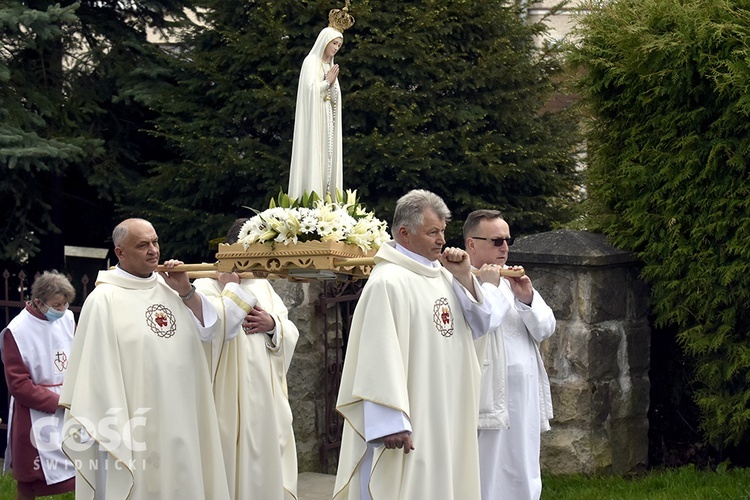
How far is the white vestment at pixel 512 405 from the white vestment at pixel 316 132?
152cm

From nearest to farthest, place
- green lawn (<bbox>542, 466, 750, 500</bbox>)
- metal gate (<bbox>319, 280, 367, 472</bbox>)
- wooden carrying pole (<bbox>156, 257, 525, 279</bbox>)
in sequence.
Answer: wooden carrying pole (<bbox>156, 257, 525, 279</bbox>), green lawn (<bbox>542, 466, 750, 500</bbox>), metal gate (<bbox>319, 280, 367, 472</bbox>)

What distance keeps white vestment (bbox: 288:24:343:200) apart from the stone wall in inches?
61.8

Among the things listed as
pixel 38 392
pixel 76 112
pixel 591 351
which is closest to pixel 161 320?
pixel 38 392

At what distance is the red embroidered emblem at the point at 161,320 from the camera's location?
599 centimetres

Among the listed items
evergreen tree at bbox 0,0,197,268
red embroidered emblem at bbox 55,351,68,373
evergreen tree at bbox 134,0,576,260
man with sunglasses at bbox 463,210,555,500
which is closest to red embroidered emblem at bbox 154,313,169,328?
red embroidered emblem at bbox 55,351,68,373

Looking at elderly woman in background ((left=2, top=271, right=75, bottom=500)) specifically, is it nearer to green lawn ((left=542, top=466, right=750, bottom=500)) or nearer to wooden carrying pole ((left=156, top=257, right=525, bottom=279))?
wooden carrying pole ((left=156, top=257, right=525, bottom=279))

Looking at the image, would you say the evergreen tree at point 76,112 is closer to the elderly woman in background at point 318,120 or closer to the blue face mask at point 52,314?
the blue face mask at point 52,314

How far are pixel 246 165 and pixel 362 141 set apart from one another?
1.17 m

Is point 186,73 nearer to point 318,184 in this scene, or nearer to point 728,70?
point 318,184

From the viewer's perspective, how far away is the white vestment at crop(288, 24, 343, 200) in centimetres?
703

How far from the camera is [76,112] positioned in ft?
39.2

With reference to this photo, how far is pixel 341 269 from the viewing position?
18.7 feet

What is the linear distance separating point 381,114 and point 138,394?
538cm

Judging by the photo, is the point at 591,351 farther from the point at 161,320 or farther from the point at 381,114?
the point at 381,114
